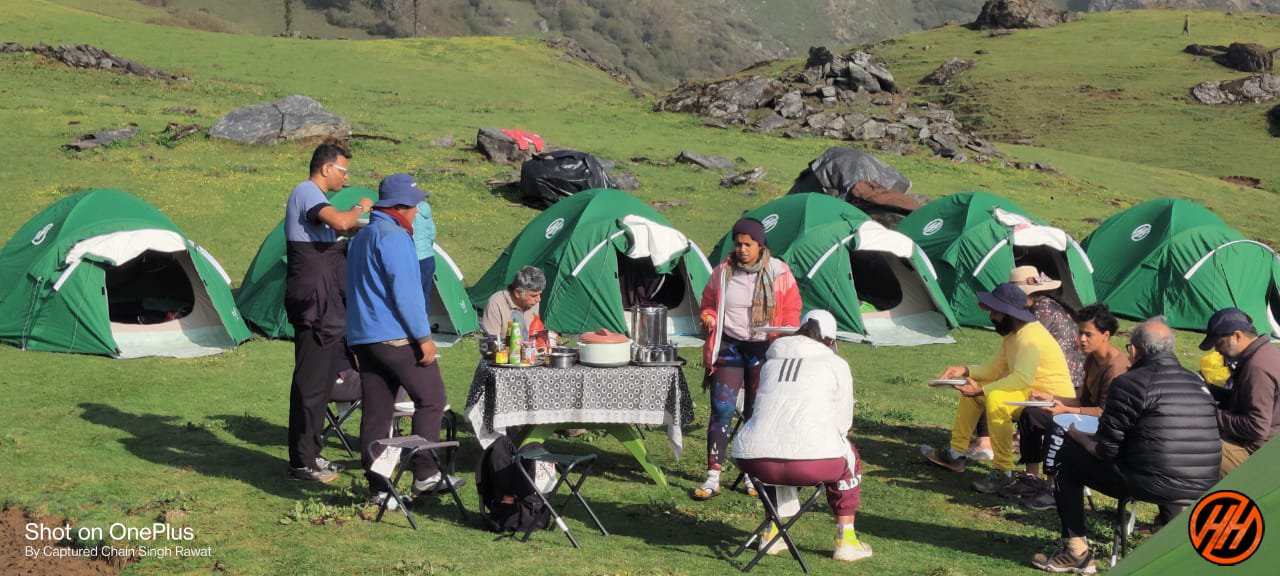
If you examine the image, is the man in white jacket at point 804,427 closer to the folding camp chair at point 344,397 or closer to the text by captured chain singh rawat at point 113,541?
the text by captured chain singh rawat at point 113,541

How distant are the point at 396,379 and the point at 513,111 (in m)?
29.7

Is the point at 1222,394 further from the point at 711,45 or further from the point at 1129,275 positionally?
the point at 711,45

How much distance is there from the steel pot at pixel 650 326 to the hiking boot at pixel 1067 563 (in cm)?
317

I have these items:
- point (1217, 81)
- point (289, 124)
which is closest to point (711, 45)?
point (1217, 81)

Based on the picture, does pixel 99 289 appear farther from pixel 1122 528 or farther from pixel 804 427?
pixel 1122 528

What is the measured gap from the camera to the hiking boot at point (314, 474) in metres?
8.48

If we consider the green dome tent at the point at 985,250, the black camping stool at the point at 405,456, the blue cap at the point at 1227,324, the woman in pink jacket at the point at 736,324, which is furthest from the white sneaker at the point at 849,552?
the green dome tent at the point at 985,250

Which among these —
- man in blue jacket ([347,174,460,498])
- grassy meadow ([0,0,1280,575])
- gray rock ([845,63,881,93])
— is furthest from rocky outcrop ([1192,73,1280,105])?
man in blue jacket ([347,174,460,498])

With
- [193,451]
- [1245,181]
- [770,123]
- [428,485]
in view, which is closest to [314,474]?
[428,485]

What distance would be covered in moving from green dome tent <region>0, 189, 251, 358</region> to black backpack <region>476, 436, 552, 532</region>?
7.10 metres

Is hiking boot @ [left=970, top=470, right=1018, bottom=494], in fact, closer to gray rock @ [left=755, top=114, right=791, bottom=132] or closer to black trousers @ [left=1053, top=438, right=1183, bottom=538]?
black trousers @ [left=1053, top=438, right=1183, bottom=538]

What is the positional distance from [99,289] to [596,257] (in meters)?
5.94

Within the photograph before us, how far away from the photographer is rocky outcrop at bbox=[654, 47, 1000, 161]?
35.0 meters

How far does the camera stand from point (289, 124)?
2555 centimetres
